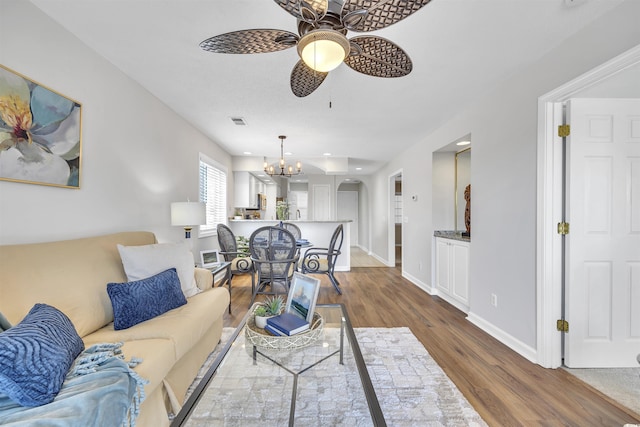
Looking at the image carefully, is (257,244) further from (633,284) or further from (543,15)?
(633,284)

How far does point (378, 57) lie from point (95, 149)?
7.27 feet

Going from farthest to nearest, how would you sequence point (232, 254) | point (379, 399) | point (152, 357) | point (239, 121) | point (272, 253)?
point (232, 254) → point (239, 121) → point (272, 253) → point (379, 399) → point (152, 357)

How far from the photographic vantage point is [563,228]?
208 centimetres

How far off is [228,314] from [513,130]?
3471mm

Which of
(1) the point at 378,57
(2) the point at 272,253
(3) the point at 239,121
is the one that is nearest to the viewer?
(1) the point at 378,57

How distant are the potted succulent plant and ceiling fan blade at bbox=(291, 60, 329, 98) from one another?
1392 mm

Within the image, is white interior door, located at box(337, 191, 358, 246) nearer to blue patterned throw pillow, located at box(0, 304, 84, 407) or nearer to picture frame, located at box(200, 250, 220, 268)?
picture frame, located at box(200, 250, 220, 268)

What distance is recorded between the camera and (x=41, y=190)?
5.63ft

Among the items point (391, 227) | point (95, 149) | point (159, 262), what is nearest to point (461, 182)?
point (391, 227)

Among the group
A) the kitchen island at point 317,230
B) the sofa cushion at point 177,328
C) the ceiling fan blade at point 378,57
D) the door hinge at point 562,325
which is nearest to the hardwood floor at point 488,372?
the door hinge at point 562,325

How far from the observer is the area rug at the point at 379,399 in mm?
1309

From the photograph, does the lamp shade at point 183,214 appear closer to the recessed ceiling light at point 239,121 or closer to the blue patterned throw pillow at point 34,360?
the recessed ceiling light at point 239,121

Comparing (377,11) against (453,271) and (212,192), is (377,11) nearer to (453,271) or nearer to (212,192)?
(453,271)

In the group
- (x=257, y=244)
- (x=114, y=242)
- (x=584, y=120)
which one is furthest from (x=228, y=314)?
(x=584, y=120)
